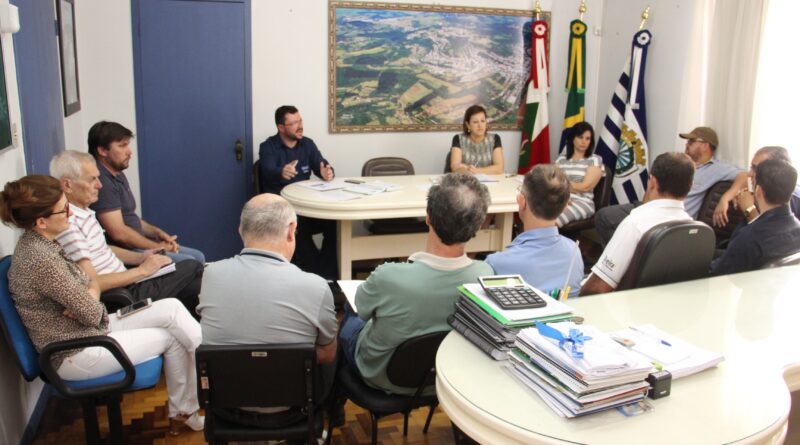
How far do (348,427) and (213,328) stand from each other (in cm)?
104

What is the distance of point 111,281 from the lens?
8.94 ft

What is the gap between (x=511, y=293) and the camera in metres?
1.71

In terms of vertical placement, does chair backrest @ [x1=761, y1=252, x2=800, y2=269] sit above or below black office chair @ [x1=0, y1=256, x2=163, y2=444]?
above

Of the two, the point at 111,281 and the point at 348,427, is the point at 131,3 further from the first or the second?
the point at 348,427

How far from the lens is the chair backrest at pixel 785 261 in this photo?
2.48 metres

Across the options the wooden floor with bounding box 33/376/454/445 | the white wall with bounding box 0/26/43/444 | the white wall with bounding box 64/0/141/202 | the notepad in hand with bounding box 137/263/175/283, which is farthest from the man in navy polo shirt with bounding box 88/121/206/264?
the white wall with bounding box 64/0/141/202

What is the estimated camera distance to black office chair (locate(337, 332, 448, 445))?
191 cm

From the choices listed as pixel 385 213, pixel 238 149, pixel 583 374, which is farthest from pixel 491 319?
pixel 238 149

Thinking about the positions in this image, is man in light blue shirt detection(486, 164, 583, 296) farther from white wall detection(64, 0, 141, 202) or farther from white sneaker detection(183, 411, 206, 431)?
white wall detection(64, 0, 141, 202)

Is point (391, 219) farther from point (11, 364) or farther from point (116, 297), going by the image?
point (11, 364)

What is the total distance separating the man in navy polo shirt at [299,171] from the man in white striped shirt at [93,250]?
1.42 metres

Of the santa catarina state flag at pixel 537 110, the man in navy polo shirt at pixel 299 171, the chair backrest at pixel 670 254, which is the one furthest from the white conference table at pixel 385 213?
the chair backrest at pixel 670 254

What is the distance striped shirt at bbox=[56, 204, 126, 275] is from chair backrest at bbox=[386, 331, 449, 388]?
1.43 metres

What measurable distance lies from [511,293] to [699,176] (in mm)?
3022
